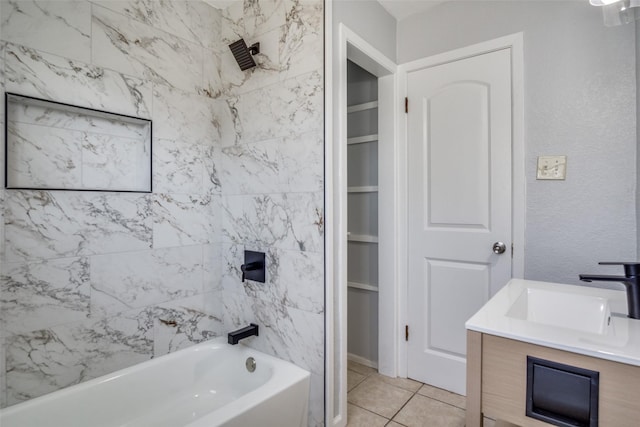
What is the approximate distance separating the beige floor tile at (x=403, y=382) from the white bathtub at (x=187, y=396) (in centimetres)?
80

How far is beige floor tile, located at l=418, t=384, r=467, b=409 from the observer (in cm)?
207

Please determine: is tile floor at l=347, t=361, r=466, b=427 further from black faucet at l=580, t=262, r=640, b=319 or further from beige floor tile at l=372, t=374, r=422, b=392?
black faucet at l=580, t=262, r=640, b=319

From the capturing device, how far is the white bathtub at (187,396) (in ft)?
4.75

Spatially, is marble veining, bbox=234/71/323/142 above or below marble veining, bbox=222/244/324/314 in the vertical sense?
above

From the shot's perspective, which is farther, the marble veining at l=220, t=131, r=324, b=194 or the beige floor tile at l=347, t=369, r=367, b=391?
the beige floor tile at l=347, t=369, r=367, b=391

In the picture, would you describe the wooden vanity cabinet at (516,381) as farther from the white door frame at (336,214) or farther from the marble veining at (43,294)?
the marble veining at (43,294)

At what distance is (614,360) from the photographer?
2.85 ft

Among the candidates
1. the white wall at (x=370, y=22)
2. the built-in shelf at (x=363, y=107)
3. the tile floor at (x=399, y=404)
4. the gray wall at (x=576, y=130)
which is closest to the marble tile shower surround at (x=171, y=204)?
the white wall at (x=370, y=22)

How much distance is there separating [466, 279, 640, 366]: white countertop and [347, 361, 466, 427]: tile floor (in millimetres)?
1006

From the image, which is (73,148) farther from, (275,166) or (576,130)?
(576,130)

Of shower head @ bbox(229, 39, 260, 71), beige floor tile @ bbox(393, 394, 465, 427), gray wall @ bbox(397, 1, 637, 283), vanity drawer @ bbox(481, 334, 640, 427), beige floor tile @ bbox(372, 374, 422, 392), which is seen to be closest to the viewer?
vanity drawer @ bbox(481, 334, 640, 427)

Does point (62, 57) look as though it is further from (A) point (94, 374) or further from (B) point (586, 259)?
(B) point (586, 259)

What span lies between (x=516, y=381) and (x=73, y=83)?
2120 millimetres

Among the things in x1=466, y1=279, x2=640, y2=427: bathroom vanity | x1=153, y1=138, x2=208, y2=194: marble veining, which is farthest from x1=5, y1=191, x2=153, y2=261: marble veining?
x1=466, y1=279, x2=640, y2=427: bathroom vanity
